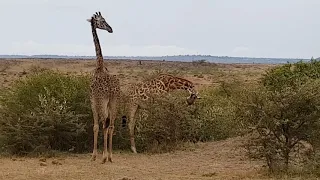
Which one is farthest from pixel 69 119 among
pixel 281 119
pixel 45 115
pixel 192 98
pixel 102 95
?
pixel 281 119

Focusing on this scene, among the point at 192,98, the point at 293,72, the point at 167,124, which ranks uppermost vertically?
the point at 293,72

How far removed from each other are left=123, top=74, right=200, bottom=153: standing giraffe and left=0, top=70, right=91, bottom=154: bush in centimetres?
124

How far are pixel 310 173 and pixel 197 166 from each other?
305 cm

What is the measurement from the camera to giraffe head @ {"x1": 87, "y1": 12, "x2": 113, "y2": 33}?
15.9 meters

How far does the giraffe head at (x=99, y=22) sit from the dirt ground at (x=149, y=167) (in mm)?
3362

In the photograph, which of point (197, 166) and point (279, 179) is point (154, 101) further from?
point (279, 179)

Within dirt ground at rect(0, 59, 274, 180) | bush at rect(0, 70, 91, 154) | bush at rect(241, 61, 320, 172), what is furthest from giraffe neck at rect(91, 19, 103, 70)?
bush at rect(241, 61, 320, 172)

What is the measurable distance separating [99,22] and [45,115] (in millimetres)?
2861

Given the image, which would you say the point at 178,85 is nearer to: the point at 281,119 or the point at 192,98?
the point at 192,98

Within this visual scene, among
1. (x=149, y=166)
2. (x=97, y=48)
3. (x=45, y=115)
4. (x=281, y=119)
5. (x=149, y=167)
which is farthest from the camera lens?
(x=45, y=115)

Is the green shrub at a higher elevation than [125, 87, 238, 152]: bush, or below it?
higher

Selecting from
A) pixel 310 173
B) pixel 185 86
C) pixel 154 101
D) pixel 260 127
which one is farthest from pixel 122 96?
pixel 310 173

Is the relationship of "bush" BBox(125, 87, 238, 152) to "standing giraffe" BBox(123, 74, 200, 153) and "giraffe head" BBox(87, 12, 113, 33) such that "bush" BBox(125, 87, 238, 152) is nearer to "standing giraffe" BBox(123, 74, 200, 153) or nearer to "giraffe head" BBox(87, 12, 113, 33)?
"standing giraffe" BBox(123, 74, 200, 153)

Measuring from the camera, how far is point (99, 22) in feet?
52.0
